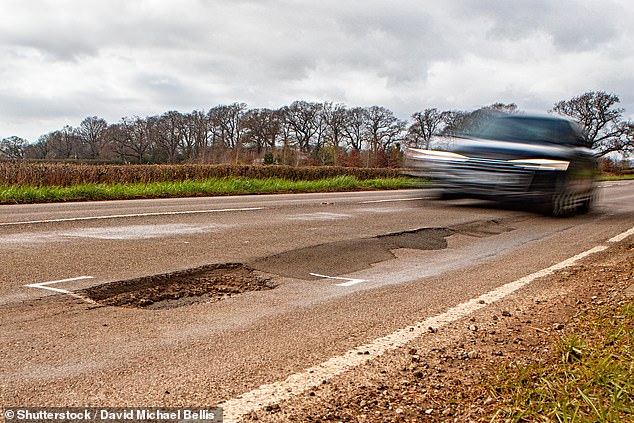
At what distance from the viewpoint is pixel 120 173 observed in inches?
867

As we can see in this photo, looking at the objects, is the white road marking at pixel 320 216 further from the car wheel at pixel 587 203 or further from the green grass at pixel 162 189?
the car wheel at pixel 587 203

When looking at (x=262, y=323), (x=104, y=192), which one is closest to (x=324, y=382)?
(x=262, y=323)

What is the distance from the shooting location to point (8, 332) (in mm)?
3457

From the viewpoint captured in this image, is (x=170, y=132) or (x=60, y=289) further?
(x=170, y=132)

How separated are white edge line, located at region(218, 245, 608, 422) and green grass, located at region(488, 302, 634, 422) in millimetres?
709

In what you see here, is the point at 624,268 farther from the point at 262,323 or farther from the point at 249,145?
the point at 249,145

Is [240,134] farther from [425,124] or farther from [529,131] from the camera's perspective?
[529,131]

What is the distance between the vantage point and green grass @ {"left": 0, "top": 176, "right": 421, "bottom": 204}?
14492mm

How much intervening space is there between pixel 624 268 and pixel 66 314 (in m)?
4.99

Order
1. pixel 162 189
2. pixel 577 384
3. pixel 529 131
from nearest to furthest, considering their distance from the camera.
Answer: pixel 577 384
pixel 529 131
pixel 162 189

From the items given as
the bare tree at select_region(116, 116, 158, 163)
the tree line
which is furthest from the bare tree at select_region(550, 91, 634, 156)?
the bare tree at select_region(116, 116, 158, 163)

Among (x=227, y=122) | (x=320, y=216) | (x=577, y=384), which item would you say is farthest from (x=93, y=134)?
(x=577, y=384)

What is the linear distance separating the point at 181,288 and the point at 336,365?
86.6 inches

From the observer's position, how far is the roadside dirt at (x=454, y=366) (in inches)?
95.0
